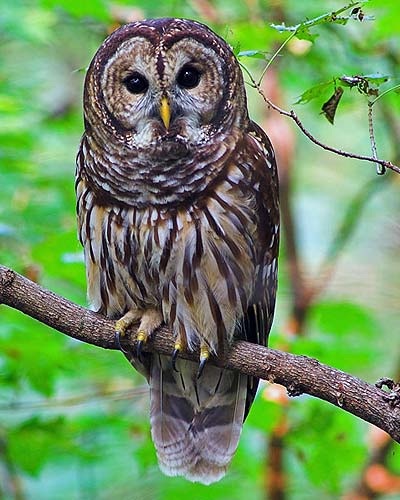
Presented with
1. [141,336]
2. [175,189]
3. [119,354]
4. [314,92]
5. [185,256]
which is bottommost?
[119,354]

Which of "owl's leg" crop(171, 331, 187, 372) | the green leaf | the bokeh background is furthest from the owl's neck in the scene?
the green leaf

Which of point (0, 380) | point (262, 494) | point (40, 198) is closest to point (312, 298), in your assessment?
point (262, 494)

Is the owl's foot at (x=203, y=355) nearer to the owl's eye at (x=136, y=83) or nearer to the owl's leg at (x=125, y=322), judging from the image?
the owl's leg at (x=125, y=322)

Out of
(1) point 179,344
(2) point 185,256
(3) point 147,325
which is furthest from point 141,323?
(2) point 185,256

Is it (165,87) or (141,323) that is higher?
(165,87)

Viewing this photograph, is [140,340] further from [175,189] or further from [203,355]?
[175,189]

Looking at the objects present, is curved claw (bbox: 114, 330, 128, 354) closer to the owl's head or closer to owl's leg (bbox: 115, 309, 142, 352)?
owl's leg (bbox: 115, 309, 142, 352)

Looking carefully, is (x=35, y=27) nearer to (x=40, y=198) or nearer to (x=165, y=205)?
(x=40, y=198)

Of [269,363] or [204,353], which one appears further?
[204,353]
